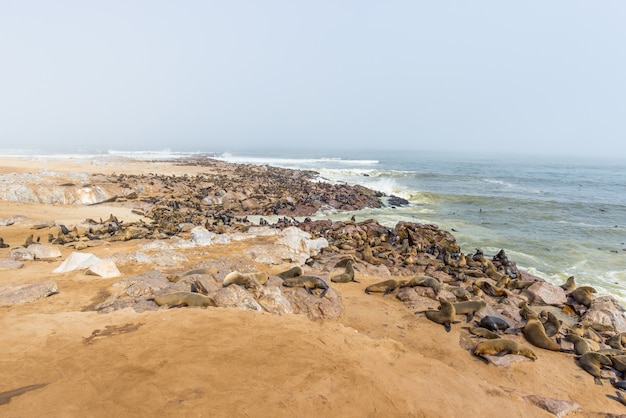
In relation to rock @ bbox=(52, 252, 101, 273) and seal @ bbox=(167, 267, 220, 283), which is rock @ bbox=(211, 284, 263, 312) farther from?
rock @ bbox=(52, 252, 101, 273)

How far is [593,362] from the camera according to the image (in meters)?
6.73

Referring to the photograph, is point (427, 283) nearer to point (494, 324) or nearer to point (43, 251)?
point (494, 324)

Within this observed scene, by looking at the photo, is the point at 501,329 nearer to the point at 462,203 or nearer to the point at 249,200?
the point at 249,200

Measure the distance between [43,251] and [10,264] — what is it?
1.32 m

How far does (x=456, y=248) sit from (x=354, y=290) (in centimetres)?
822

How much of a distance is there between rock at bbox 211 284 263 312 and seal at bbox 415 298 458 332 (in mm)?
4524

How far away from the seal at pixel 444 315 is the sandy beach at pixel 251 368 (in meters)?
0.18

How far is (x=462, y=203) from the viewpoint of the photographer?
102 feet

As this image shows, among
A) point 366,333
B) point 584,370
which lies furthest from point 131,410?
point 584,370

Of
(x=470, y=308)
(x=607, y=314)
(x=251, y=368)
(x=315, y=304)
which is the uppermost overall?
(x=251, y=368)

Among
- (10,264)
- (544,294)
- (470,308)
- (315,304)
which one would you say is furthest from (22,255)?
(544,294)

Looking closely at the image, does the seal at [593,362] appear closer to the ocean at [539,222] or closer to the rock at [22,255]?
the ocean at [539,222]

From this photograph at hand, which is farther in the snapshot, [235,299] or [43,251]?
[43,251]

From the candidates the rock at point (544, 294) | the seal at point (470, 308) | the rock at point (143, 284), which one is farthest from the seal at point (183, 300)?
the rock at point (544, 294)
